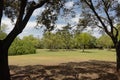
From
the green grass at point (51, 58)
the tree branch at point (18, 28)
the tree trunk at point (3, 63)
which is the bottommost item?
the green grass at point (51, 58)

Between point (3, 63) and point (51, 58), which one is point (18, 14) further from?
point (51, 58)

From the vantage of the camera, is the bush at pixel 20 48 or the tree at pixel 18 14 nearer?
the tree at pixel 18 14

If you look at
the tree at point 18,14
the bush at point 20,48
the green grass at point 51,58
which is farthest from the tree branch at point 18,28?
the bush at point 20,48

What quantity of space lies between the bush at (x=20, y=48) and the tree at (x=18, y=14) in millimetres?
39900

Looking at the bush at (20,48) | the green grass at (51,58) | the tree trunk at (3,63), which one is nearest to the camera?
the tree trunk at (3,63)

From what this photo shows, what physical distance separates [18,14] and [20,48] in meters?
42.6

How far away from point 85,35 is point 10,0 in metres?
63.2

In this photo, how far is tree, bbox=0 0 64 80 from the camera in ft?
45.7

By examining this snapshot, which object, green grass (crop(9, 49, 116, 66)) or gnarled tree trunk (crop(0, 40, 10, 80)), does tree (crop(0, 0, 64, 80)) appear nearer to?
gnarled tree trunk (crop(0, 40, 10, 80))

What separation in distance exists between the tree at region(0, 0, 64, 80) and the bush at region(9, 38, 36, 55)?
1571 inches

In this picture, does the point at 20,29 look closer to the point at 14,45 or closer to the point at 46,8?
the point at 46,8

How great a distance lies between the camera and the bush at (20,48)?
57.1 meters

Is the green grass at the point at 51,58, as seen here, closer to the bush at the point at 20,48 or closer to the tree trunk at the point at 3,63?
the bush at the point at 20,48

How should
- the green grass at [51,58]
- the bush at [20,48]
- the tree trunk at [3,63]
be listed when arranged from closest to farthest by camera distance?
1. the tree trunk at [3,63]
2. the green grass at [51,58]
3. the bush at [20,48]
